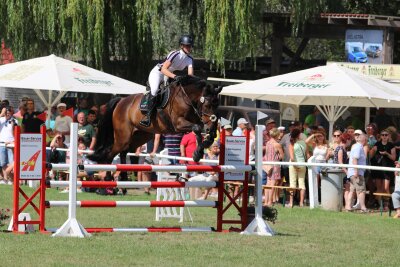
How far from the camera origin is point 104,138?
685 inches

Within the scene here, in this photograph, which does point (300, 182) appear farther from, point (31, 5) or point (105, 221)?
point (31, 5)

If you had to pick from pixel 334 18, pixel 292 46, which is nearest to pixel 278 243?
pixel 334 18

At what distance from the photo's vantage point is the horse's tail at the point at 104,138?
1717 centimetres

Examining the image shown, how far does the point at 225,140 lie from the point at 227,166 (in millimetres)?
453

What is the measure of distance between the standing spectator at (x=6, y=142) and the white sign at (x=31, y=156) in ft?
35.8

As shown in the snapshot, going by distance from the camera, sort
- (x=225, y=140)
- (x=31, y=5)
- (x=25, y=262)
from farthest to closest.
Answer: (x=31, y=5) → (x=225, y=140) → (x=25, y=262)

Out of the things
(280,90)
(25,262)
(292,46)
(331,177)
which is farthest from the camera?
(292,46)

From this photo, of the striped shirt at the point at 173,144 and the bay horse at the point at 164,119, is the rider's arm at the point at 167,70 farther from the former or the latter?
the striped shirt at the point at 173,144

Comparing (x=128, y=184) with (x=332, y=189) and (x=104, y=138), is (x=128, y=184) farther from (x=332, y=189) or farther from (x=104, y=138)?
(x=332, y=189)

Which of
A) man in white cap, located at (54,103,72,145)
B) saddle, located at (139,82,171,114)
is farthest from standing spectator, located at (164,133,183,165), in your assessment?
saddle, located at (139,82,171,114)

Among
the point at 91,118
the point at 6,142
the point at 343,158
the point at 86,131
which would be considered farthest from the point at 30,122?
the point at 343,158

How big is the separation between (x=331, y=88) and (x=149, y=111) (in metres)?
6.63

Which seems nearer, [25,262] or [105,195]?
[25,262]

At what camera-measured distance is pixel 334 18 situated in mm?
30781
